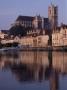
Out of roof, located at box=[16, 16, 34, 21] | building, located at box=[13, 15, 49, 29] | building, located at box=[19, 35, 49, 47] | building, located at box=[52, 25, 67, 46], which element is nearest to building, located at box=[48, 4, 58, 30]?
building, located at box=[19, 35, 49, 47]

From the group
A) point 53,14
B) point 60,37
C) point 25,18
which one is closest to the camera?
point 60,37

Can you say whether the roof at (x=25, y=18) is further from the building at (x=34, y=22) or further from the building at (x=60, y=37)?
the building at (x=60, y=37)

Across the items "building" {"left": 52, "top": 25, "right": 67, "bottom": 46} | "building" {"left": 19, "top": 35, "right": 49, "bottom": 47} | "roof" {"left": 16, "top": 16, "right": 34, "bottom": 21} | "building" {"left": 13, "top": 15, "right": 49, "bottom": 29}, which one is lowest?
"building" {"left": 19, "top": 35, "right": 49, "bottom": 47}

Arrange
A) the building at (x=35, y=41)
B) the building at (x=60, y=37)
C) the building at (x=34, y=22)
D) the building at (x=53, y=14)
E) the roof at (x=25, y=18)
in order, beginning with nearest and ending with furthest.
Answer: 1. the building at (x=60, y=37)
2. the building at (x=35, y=41)
3. the building at (x=53, y=14)
4. the building at (x=34, y=22)
5. the roof at (x=25, y=18)

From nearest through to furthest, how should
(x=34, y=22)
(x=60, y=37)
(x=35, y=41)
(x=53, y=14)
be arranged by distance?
(x=60, y=37) → (x=35, y=41) → (x=53, y=14) → (x=34, y=22)

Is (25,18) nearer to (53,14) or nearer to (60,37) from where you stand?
(53,14)

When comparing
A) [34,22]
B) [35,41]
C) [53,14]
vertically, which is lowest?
[35,41]

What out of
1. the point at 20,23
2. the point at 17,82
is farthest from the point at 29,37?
the point at 17,82

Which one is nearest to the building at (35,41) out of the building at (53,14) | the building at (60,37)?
the building at (60,37)

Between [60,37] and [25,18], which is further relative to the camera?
[25,18]

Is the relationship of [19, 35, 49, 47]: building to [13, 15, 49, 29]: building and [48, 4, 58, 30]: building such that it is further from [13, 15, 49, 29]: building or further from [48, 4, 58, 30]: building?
[13, 15, 49, 29]: building

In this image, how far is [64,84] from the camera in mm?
10352

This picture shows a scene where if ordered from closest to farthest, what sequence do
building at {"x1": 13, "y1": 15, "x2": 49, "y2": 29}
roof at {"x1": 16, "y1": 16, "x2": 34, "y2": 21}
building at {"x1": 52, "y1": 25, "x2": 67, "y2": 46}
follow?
1. building at {"x1": 52, "y1": 25, "x2": 67, "y2": 46}
2. building at {"x1": 13, "y1": 15, "x2": 49, "y2": 29}
3. roof at {"x1": 16, "y1": 16, "x2": 34, "y2": 21}

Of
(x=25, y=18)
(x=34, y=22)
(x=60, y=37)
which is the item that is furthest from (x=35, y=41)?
(x=25, y=18)
